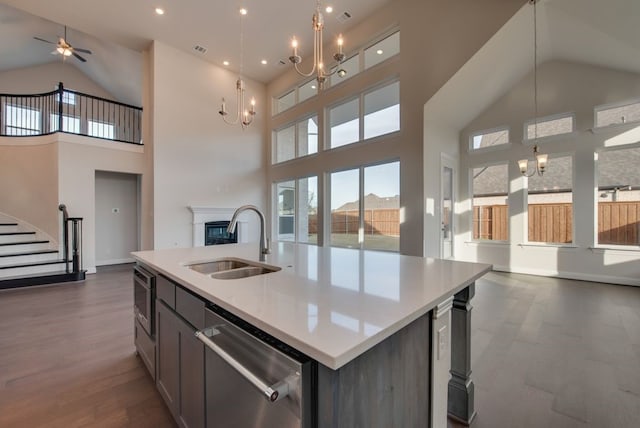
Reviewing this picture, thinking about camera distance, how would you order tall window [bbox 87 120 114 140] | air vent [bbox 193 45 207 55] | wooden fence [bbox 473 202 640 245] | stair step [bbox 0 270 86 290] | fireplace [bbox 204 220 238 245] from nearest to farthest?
1. stair step [bbox 0 270 86 290]
2. wooden fence [bbox 473 202 640 245]
3. air vent [bbox 193 45 207 55]
4. fireplace [bbox 204 220 238 245]
5. tall window [bbox 87 120 114 140]

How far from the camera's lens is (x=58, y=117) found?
19.1ft

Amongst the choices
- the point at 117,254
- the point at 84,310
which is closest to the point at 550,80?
the point at 84,310

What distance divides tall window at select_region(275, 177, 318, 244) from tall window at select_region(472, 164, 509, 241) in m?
3.88

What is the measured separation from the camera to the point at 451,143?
20.1 feet

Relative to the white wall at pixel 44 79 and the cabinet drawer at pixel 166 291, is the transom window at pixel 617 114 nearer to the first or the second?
the cabinet drawer at pixel 166 291

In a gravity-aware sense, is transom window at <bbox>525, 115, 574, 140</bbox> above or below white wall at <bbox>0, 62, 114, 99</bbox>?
below

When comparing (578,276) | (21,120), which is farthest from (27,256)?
(578,276)

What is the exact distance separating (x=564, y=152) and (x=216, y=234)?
784 centimetres

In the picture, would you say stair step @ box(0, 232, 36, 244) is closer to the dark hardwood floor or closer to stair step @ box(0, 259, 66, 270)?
stair step @ box(0, 259, 66, 270)

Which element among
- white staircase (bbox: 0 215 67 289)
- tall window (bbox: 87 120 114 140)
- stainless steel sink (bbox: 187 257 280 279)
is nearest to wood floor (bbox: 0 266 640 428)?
stainless steel sink (bbox: 187 257 280 279)

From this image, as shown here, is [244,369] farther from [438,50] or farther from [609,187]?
[609,187]

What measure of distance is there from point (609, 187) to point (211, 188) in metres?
8.30

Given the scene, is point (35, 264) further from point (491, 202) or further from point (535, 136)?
point (535, 136)

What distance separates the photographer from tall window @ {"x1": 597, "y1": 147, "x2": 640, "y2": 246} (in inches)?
190
